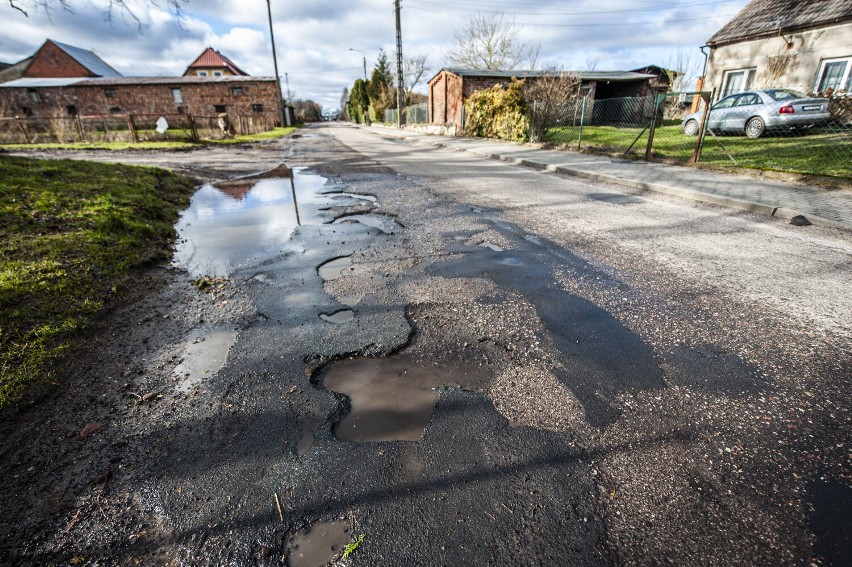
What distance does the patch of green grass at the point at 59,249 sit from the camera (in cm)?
247

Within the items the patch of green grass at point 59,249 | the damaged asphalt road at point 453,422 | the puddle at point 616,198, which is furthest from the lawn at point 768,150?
the patch of green grass at point 59,249

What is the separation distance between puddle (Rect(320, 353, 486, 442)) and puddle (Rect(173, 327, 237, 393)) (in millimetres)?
740

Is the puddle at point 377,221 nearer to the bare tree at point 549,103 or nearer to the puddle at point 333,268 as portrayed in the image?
the puddle at point 333,268

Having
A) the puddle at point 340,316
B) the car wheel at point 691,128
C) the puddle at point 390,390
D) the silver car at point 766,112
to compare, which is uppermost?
the silver car at point 766,112

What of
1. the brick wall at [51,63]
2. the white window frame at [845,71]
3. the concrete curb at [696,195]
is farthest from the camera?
the brick wall at [51,63]

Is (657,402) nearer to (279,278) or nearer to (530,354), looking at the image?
(530,354)

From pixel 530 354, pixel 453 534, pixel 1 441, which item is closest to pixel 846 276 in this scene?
pixel 530 354

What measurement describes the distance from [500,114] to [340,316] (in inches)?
705

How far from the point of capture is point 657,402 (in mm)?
2135

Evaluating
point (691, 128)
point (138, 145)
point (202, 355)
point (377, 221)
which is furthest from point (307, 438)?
point (138, 145)

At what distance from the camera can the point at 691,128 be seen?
570 inches

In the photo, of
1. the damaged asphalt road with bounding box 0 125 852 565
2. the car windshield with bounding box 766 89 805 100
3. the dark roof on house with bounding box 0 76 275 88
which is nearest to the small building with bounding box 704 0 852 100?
the car windshield with bounding box 766 89 805 100

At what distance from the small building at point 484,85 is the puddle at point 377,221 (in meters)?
20.3

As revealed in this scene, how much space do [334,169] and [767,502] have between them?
38.1 ft
